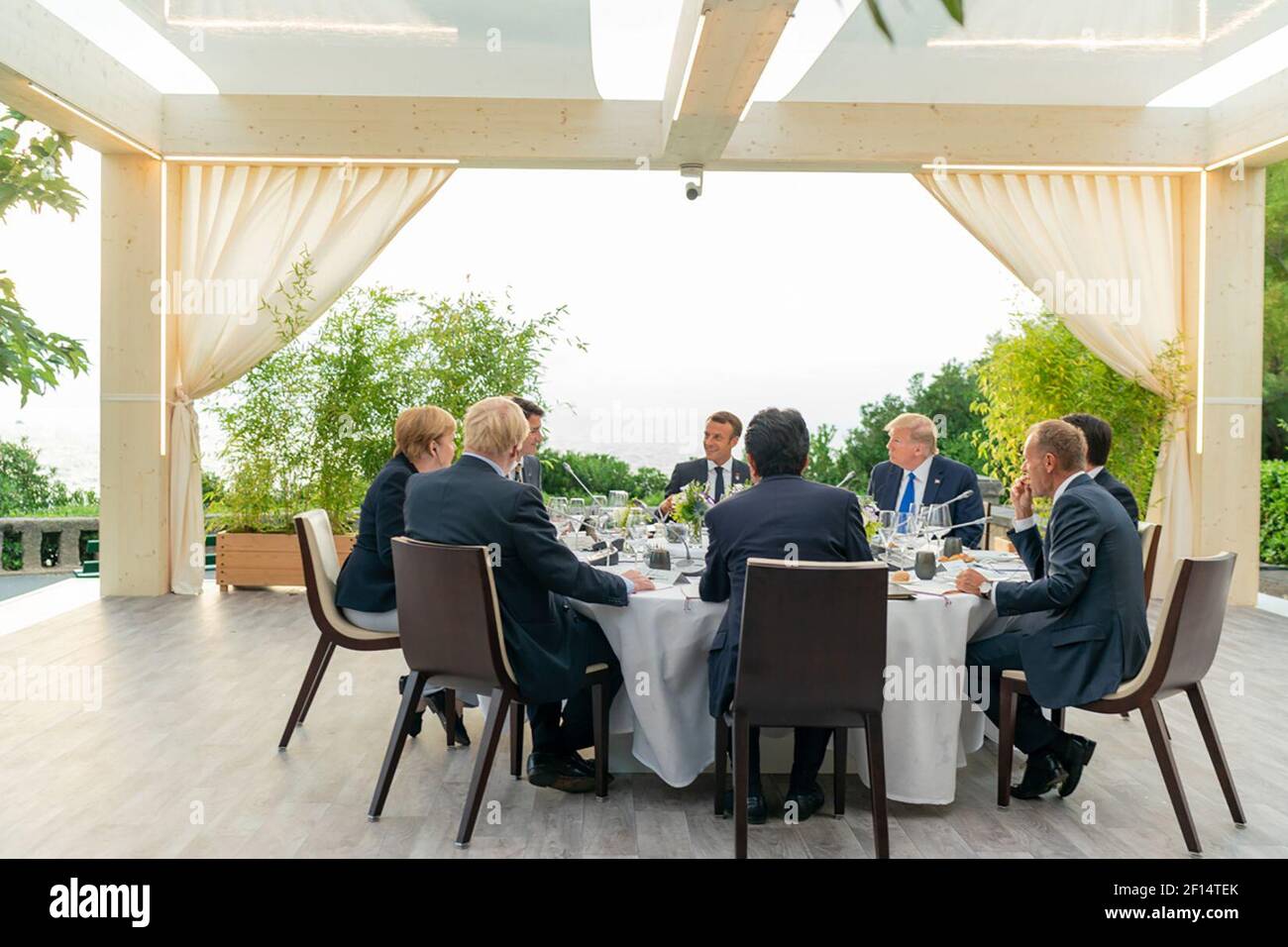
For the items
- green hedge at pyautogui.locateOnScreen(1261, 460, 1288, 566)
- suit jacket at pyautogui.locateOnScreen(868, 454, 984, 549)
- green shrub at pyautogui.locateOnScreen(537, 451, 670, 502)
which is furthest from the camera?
green hedge at pyautogui.locateOnScreen(1261, 460, 1288, 566)

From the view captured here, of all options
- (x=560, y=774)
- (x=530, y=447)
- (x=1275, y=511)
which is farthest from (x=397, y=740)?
(x=1275, y=511)

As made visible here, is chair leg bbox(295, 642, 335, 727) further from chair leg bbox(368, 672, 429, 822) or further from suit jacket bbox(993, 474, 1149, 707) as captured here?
suit jacket bbox(993, 474, 1149, 707)

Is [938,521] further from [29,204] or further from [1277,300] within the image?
[1277,300]

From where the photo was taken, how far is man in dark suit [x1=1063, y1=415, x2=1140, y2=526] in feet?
13.7

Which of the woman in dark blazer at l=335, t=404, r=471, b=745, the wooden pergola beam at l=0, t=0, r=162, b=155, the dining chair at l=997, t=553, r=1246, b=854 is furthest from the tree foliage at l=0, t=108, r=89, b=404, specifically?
the dining chair at l=997, t=553, r=1246, b=854

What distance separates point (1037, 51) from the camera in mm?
6023

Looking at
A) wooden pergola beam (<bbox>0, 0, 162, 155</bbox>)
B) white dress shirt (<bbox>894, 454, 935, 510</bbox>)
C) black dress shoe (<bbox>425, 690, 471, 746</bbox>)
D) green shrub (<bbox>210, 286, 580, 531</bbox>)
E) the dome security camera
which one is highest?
wooden pergola beam (<bbox>0, 0, 162, 155</bbox>)

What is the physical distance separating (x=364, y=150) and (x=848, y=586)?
18.2ft

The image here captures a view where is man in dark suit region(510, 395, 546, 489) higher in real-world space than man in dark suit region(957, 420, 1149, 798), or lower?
higher

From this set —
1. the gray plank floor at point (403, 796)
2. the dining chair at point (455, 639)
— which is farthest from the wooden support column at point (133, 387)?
the dining chair at point (455, 639)

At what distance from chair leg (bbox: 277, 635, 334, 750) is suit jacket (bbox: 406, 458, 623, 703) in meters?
1.02

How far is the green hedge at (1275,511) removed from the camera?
1003cm

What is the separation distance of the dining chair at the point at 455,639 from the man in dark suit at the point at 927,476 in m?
2.18

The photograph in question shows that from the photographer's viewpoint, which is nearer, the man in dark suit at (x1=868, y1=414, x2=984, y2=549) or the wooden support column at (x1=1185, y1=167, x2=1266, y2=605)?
the man in dark suit at (x1=868, y1=414, x2=984, y2=549)
